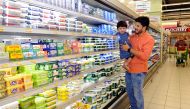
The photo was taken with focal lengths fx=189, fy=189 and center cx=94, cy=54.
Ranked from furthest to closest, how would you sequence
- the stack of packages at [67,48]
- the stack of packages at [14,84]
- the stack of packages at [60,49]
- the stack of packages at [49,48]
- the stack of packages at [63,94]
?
the stack of packages at [63,94] < the stack of packages at [67,48] < the stack of packages at [60,49] < the stack of packages at [49,48] < the stack of packages at [14,84]

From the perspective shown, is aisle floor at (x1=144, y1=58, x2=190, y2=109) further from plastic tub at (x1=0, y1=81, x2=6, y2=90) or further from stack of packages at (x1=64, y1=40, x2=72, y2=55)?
plastic tub at (x1=0, y1=81, x2=6, y2=90)

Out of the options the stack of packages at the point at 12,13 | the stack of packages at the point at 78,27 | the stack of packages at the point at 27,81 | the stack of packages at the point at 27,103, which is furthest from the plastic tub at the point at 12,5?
the stack of packages at the point at 78,27

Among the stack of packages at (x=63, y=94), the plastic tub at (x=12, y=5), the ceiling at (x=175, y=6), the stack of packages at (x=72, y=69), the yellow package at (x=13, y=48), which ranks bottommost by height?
the stack of packages at (x=63, y=94)

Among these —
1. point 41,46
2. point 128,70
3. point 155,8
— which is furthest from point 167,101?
point 155,8

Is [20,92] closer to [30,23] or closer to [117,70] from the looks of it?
[30,23]

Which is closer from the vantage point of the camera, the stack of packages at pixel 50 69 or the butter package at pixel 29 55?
the butter package at pixel 29 55

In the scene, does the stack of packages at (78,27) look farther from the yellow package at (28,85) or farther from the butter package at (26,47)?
the yellow package at (28,85)

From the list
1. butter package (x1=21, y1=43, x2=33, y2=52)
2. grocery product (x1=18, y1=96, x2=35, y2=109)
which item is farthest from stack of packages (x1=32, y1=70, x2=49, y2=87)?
butter package (x1=21, y1=43, x2=33, y2=52)

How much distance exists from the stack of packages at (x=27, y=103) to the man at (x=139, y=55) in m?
1.72

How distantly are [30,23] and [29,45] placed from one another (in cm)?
22

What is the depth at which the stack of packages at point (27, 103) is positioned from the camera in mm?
1862

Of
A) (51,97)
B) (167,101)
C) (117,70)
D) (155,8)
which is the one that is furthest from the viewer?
(155,8)

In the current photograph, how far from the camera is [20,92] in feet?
5.66

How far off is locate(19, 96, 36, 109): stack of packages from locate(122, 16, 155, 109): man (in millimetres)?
1722
